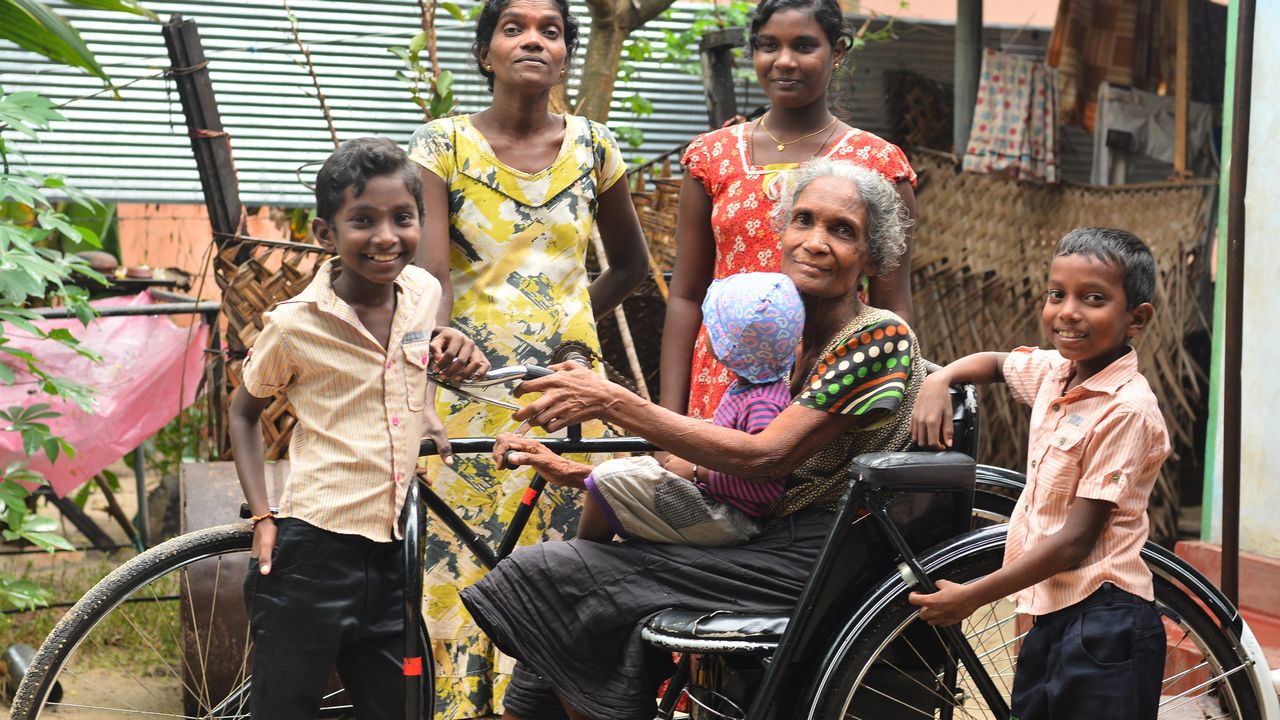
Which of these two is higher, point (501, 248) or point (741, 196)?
point (741, 196)

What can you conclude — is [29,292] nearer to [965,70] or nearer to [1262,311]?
[1262,311]

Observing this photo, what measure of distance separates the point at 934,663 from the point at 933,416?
510 millimetres

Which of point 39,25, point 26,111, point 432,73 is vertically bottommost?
point 26,111

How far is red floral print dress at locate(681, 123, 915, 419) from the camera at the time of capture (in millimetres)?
3074

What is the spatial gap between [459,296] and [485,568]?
0.64m

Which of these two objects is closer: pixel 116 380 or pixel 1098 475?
pixel 1098 475

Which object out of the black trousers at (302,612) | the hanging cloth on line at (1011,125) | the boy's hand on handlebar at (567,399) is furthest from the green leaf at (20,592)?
the hanging cloth on line at (1011,125)

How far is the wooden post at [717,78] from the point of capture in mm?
5820

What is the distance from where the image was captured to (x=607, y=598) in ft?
8.23

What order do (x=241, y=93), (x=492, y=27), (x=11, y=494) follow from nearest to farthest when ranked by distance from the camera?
1. (x=492, y=27)
2. (x=11, y=494)
3. (x=241, y=93)

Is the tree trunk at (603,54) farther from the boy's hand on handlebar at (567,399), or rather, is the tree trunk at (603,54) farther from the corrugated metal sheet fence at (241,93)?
the boy's hand on handlebar at (567,399)

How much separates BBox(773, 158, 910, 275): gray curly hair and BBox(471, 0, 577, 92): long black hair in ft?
2.75

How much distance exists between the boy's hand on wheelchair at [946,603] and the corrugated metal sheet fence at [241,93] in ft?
14.5

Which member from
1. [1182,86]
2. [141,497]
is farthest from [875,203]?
[1182,86]
